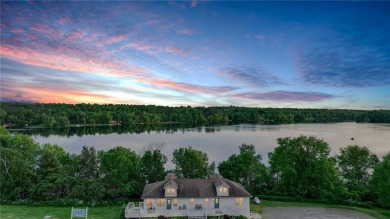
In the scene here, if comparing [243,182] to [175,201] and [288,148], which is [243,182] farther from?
[175,201]

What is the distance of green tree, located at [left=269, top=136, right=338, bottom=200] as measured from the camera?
3331 centimetres

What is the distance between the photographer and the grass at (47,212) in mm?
26219

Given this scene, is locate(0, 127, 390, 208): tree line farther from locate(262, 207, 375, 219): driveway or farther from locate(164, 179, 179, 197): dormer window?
locate(164, 179, 179, 197): dormer window

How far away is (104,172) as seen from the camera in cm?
3459

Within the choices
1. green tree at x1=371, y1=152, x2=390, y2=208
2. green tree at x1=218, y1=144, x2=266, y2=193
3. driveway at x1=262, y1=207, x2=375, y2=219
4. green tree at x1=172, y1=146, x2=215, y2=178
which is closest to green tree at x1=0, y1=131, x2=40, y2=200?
green tree at x1=172, y1=146, x2=215, y2=178

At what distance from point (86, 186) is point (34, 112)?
127730 millimetres

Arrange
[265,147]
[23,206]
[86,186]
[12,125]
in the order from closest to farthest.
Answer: [23,206]
[86,186]
[265,147]
[12,125]

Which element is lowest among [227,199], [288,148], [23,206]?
[23,206]

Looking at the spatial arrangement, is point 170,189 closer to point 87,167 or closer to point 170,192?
point 170,192

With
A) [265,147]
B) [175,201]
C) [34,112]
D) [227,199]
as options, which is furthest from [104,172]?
[34,112]

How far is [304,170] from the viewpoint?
1390 inches

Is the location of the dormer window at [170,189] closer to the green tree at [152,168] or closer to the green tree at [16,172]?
the green tree at [152,168]

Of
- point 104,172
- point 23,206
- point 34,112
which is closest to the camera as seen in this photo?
point 23,206

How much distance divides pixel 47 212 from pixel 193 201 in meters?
13.7
